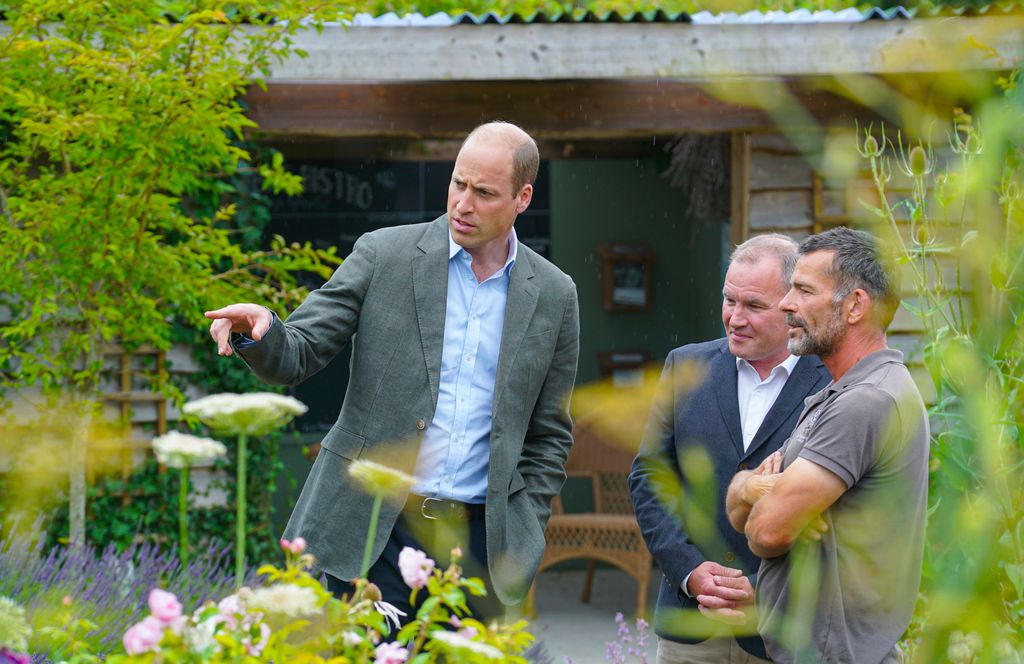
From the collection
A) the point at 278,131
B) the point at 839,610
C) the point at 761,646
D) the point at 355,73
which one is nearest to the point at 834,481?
the point at 839,610

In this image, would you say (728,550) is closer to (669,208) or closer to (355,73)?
(355,73)

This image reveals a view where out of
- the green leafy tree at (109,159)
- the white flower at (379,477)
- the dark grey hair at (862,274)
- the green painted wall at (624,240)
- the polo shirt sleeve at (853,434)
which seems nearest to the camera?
the white flower at (379,477)

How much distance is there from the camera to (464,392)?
2695 mm

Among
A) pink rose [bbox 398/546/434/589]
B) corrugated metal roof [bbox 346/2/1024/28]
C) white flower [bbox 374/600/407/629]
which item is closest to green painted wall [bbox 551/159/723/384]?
corrugated metal roof [bbox 346/2/1024/28]

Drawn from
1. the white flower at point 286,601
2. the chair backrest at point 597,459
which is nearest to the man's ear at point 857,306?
the white flower at point 286,601

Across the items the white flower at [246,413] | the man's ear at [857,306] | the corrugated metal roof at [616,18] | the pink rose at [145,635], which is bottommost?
the pink rose at [145,635]

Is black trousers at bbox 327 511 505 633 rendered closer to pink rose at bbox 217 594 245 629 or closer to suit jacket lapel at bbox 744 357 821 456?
suit jacket lapel at bbox 744 357 821 456

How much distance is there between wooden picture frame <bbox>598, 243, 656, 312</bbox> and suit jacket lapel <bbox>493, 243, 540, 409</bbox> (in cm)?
581

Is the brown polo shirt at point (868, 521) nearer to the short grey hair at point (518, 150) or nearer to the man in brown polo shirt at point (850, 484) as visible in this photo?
the man in brown polo shirt at point (850, 484)

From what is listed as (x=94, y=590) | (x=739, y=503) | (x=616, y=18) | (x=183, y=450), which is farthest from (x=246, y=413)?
(x=616, y=18)

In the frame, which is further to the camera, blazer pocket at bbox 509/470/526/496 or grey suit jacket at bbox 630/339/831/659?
blazer pocket at bbox 509/470/526/496

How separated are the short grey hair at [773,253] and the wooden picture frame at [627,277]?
5.88 meters

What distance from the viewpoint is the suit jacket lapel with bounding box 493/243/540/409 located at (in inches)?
106

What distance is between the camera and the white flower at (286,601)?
1082mm
